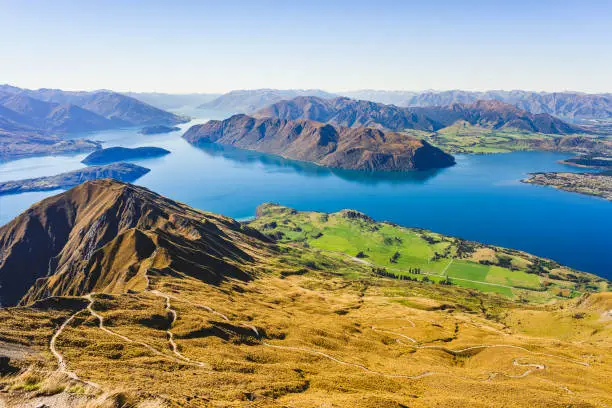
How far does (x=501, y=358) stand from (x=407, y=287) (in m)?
116

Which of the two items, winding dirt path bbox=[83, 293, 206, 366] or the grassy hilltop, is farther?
winding dirt path bbox=[83, 293, 206, 366]

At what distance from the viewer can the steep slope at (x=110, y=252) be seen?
124 meters

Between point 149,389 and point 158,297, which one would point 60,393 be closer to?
point 149,389

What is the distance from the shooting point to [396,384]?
62.8 meters

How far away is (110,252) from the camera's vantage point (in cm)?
13125

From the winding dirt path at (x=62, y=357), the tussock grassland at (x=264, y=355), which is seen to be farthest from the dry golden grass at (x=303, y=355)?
the winding dirt path at (x=62, y=357)

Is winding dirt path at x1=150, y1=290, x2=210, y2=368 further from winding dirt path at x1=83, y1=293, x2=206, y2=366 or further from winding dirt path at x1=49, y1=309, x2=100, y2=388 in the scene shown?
winding dirt path at x1=49, y1=309, x2=100, y2=388

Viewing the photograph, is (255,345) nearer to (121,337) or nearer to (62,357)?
(121,337)

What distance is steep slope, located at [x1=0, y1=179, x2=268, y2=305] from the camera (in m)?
124

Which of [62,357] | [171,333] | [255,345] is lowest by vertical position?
[255,345]

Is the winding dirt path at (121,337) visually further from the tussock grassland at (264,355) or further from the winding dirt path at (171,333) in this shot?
the winding dirt path at (171,333)

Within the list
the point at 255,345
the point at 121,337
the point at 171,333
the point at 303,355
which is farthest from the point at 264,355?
the point at 121,337

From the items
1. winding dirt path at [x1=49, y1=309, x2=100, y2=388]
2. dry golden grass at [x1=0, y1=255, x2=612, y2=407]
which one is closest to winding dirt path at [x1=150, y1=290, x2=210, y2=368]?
dry golden grass at [x1=0, y1=255, x2=612, y2=407]

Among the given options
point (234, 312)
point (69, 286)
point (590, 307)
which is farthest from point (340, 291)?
point (69, 286)
